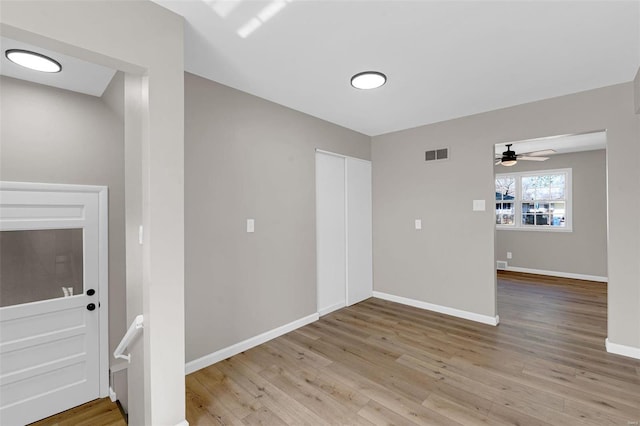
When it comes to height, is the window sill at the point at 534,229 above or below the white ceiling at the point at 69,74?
below

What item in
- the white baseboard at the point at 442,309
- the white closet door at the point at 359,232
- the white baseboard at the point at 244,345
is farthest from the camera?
the white closet door at the point at 359,232

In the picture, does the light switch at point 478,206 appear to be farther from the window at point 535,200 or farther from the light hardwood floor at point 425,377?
the window at point 535,200

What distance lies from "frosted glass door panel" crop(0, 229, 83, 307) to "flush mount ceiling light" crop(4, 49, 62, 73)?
1290 millimetres

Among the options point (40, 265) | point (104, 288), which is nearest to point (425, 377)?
point (104, 288)

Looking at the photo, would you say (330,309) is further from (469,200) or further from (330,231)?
(469,200)

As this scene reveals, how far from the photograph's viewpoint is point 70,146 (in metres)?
2.53

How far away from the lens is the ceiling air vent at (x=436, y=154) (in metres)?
3.98

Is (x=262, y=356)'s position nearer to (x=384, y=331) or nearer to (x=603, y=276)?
(x=384, y=331)

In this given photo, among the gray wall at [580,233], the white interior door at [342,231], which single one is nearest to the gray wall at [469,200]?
the white interior door at [342,231]

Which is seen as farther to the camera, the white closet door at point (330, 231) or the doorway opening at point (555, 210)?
the doorway opening at point (555, 210)

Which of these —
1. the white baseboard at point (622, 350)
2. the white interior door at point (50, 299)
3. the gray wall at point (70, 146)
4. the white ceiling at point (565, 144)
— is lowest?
the white baseboard at point (622, 350)

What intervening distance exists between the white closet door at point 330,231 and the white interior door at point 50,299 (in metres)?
2.37

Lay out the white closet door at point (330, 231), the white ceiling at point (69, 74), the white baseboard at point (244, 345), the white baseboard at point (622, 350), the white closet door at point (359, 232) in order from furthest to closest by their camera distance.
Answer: the white closet door at point (359, 232) → the white closet door at point (330, 231) → the white baseboard at point (622, 350) → the white baseboard at point (244, 345) → the white ceiling at point (69, 74)

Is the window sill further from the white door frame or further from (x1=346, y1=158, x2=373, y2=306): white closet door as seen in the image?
the white door frame
